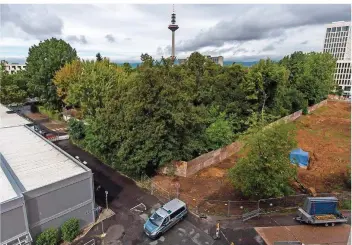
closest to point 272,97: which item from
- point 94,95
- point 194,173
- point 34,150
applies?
point 194,173

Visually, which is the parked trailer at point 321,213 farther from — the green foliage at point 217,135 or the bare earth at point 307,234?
the green foliage at point 217,135

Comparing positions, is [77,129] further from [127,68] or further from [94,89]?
[127,68]

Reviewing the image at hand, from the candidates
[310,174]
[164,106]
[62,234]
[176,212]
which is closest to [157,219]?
[176,212]

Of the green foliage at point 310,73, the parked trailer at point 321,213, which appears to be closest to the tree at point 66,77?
the parked trailer at point 321,213

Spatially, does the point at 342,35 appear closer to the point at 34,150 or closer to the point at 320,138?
the point at 320,138

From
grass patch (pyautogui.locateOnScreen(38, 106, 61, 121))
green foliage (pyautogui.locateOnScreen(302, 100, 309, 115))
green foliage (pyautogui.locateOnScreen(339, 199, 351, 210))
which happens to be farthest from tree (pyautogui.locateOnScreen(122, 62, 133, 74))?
green foliage (pyautogui.locateOnScreen(302, 100, 309, 115))
